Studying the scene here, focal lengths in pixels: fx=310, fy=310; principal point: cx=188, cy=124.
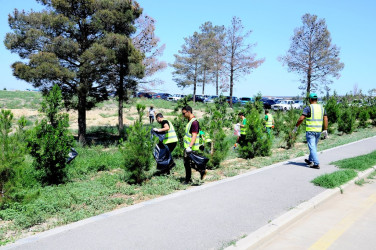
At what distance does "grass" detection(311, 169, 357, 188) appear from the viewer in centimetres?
655

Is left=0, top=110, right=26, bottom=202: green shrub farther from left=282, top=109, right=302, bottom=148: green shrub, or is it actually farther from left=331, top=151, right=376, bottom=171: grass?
left=282, top=109, right=302, bottom=148: green shrub

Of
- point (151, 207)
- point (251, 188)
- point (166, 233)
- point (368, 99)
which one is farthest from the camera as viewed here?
point (368, 99)

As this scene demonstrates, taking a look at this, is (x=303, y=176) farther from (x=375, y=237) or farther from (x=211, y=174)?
(x=375, y=237)

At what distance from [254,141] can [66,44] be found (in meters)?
11.3

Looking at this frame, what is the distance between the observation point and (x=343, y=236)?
4.32 metres

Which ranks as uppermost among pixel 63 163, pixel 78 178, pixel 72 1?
pixel 72 1

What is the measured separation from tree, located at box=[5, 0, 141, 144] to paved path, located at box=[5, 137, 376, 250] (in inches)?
493

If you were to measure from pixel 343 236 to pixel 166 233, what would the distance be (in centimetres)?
246

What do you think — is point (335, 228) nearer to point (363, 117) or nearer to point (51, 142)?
point (51, 142)

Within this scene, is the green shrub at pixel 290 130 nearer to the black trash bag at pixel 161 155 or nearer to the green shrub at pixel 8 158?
the black trash bag at pixel 161 155

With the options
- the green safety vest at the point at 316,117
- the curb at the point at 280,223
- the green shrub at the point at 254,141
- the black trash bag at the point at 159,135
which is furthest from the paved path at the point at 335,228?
the green shrub at the point at 254,141

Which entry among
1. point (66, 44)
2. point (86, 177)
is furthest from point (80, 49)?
point (86, 177)

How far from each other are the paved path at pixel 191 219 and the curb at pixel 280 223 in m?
0.13

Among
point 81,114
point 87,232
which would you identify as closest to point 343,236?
point 87,232
